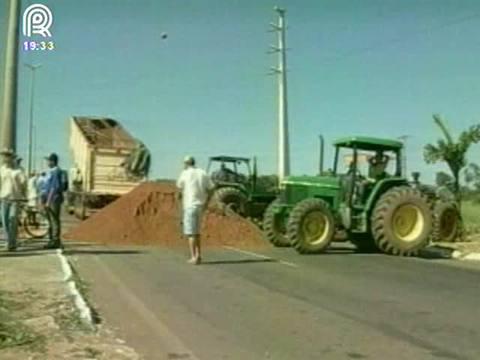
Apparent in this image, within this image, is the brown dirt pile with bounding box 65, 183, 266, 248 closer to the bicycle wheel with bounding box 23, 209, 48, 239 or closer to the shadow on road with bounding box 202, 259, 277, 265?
the bicycle wheel with bounding box 23, 209, 48, 239

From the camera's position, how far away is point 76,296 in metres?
11.1

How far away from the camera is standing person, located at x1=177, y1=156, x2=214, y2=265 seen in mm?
16578

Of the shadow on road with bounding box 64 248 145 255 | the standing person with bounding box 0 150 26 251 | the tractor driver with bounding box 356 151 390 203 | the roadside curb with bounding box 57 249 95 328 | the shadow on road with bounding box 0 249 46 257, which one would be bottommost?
the roadside curb with bounding box 57 249 95 328

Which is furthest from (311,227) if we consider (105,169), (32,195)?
(105,169)

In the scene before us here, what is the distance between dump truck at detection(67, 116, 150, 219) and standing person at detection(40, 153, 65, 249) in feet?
52.4

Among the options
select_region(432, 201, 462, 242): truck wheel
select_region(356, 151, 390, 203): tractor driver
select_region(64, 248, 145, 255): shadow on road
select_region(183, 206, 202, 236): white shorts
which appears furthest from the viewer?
select_region(432, 201, 462, 242): truck wheel

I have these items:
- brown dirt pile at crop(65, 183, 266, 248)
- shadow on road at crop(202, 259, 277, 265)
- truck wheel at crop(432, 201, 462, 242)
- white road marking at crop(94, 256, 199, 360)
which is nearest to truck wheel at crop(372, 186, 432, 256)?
shadow on road at crop(202, 259, 277, 265)

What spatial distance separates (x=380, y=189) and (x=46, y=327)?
12622mm

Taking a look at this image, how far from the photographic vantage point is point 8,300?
10.8 meters

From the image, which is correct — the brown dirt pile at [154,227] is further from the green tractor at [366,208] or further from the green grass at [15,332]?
the green grass at [15,332]

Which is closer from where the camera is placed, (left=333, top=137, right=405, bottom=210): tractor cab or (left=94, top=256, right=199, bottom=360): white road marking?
(left=94, top=256, right=199, bottom=360): white road marking

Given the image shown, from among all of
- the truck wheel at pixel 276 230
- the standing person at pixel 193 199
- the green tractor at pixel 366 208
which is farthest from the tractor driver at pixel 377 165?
the standing person at pixel 193 199

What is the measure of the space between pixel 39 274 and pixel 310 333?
5.39 m

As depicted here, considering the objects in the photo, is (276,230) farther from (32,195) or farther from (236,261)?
(32,195)
